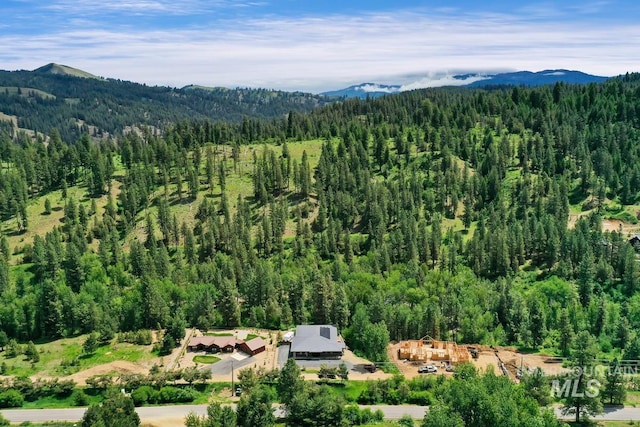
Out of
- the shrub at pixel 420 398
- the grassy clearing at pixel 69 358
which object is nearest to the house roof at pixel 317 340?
the shrub at pixel 420 398

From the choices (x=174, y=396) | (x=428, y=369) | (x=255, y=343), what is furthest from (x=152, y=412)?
(x=428, y=369)

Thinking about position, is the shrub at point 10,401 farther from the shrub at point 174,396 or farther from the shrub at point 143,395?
the shrub at point 174,396

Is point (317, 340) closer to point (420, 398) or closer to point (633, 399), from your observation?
point (420, 398)

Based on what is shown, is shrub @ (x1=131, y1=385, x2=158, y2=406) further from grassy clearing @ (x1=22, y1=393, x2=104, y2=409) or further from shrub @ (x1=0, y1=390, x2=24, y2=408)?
shrub @ (x1=0, y1=390, x2=24, y2=408)

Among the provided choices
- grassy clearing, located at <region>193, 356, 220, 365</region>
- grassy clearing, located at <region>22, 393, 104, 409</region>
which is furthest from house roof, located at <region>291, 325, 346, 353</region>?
grassy clearing, located at <region>22, 393, 104, 409</region>

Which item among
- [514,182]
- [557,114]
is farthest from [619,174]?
[557,114]

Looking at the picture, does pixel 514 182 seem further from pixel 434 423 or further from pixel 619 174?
pixel 434 423
